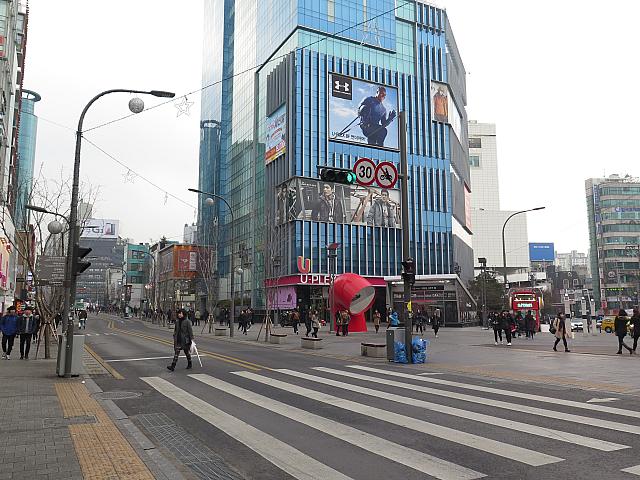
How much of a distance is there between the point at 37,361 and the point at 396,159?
58412 millimetres

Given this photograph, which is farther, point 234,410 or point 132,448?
point 234,410

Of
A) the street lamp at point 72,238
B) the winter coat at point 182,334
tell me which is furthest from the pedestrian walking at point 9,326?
the winter coat at point 182,334

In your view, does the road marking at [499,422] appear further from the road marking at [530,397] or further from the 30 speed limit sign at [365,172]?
the 30 speed limit sign at [365,172]

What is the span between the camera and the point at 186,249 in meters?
92.4

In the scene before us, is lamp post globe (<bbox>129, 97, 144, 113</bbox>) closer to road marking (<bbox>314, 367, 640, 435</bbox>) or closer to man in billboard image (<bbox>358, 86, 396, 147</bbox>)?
road marking (<bbox>314, 367, 640, 435</bbox>)

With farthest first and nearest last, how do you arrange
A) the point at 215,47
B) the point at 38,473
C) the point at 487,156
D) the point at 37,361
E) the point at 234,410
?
the point at 487,156
the point at 215,47
the point at 37,361
the point at 234,410
the point at 38,473

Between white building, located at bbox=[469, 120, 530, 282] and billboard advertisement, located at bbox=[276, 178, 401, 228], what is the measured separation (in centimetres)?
7707

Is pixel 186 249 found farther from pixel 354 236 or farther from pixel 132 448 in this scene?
pixel 132 448

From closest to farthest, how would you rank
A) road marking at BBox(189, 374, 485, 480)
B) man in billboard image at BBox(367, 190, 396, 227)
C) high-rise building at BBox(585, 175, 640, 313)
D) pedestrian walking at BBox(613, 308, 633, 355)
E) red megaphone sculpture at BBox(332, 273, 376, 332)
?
1. road marking at BBox(189, 374, 485, 480)
2. pedestrian walking at BBox(613, 308, 633, 355)
3. red megaphone sculpture at BBox(332, 273, 376, 332)
4. man in billboard image at BBox(367, 190, 396, 227)
5. high-rise building at BBox(585, 175, 640, 313)

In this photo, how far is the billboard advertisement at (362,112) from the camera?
2606 inches

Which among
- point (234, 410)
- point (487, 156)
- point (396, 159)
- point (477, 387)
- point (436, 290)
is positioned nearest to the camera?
point (234, 410)

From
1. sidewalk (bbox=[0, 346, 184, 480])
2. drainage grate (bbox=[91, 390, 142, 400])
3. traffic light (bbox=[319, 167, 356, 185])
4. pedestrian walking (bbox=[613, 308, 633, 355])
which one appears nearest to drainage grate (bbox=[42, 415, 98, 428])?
sidewalk (bbox=[0, 346, 184, 480])

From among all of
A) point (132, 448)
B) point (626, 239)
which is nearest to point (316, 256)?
point (132, 448)

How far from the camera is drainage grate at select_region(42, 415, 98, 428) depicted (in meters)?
7.41
